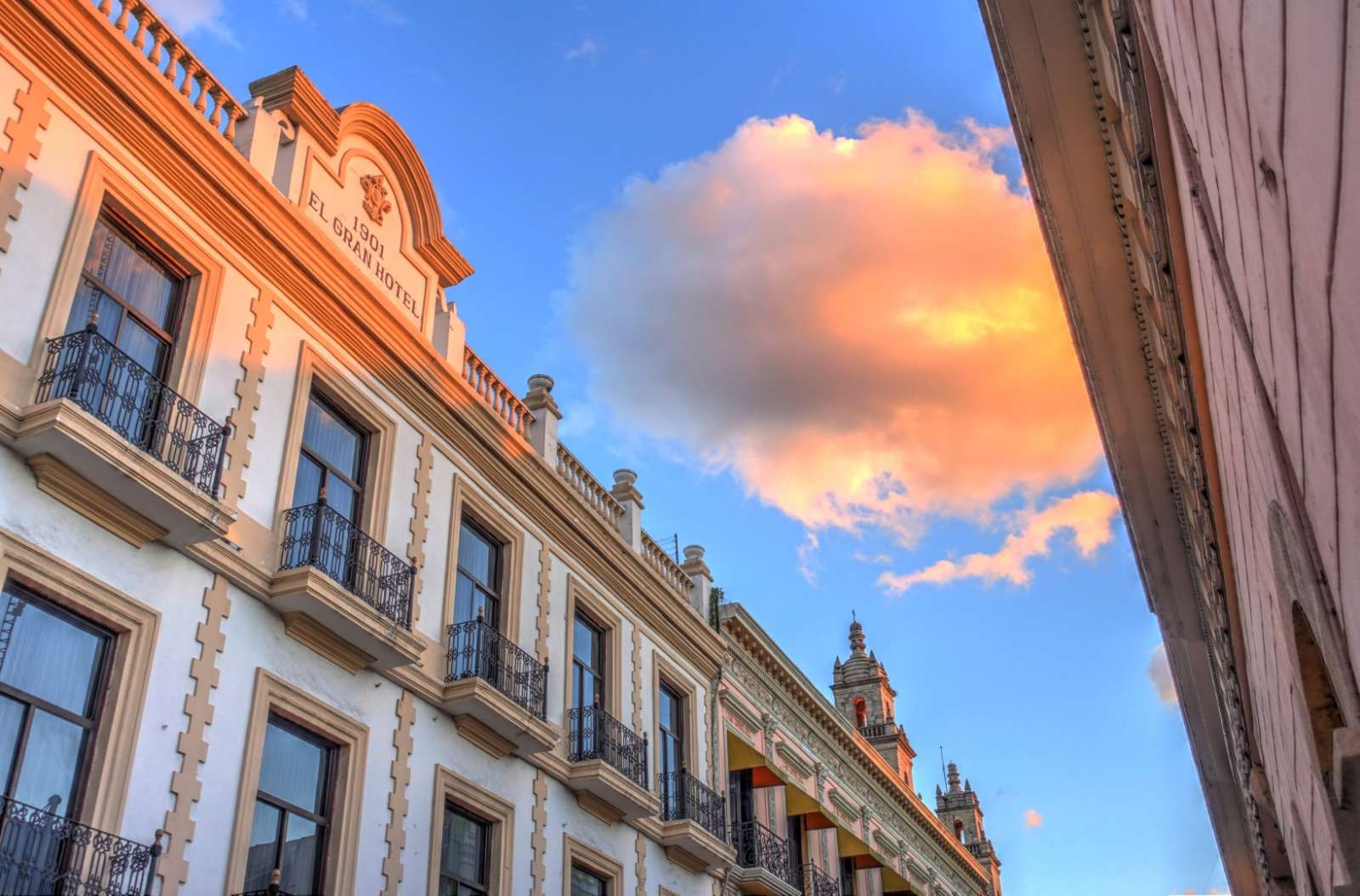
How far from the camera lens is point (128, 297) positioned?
1284 centimetres

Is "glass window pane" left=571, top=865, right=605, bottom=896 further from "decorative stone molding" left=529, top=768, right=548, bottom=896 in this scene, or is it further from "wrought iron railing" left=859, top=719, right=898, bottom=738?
"wrought iron railing" left=859, top=719, right=898, bottom=738

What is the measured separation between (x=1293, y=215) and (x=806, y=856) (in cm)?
2746

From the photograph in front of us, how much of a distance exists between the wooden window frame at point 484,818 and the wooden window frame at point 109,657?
464cm

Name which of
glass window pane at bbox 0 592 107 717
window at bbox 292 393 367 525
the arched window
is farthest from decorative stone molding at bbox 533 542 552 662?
the arched window

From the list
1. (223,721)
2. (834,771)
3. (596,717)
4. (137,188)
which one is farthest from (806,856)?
(137,188)

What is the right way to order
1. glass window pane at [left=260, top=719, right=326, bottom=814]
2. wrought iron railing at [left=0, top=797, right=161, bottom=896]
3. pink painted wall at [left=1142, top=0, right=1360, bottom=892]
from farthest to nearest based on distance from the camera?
glass window pane at [left=260, top=719, right=326, bottom=814], wrought iron railing at [left=0, top=797, right=161, bottom=896], pink painted wall at [left=1142, top=0, right=1360, bottom=892]

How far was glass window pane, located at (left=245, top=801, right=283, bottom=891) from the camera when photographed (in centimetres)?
1251

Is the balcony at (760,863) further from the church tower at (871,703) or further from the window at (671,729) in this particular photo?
the church tower at (871,703)

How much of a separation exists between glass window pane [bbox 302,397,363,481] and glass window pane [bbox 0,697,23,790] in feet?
17.0

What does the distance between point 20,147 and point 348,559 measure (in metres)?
5.69

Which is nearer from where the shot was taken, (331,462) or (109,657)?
(109,657)

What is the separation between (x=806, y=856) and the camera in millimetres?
28922

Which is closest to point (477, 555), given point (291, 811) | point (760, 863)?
point (291, 811)

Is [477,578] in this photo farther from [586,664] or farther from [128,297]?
[128,297]
